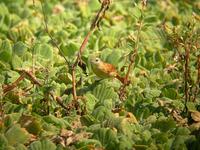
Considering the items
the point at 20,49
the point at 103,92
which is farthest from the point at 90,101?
the point at 20,49

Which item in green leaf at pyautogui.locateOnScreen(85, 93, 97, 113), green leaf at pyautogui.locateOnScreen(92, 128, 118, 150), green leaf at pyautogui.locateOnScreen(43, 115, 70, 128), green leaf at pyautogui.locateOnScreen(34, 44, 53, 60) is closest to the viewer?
green leaf at pyautogui.locateOnScreen(92, 128, 118, 150)

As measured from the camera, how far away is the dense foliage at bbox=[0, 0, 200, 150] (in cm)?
287

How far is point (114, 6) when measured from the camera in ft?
17.2

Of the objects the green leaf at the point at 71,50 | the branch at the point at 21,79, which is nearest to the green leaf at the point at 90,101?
the branch at the point at 21,79

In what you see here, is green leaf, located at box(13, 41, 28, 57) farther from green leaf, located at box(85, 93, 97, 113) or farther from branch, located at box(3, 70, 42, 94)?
green leaf, located at box(85, 93, 97, 113)

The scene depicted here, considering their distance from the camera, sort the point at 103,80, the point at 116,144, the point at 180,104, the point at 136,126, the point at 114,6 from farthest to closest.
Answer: the point at 114,6 → the point at 103,80 → the point at 180,104 → the point at 136,126 → the point at 116,144

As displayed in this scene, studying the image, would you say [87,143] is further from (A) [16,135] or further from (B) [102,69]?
(B) [102,69]

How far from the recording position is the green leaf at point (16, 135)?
278 cm

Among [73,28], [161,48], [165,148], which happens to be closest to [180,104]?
[165,148]

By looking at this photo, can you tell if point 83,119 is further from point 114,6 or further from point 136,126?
point 114,6

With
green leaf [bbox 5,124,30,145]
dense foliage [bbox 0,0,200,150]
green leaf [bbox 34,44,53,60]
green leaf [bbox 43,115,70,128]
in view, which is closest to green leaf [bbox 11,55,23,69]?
dense foliage [bbox 0,0,200,150]

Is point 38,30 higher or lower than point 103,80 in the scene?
higher

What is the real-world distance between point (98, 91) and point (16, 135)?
75 centimetres

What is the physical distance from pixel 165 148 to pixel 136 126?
24 centimetres
